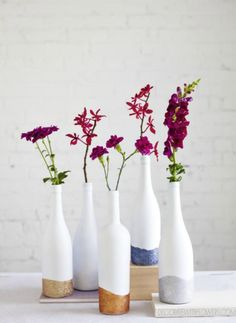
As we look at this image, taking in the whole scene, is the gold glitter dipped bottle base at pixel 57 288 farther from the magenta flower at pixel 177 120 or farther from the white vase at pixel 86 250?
the magenta flower at pixel 177 120

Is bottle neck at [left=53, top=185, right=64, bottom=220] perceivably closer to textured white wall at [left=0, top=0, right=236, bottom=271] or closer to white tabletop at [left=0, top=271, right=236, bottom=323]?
white tabletop at [left=0, top=271, right=236, bottom=323]

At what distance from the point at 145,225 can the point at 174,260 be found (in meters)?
0.17

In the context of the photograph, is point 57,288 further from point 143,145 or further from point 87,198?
point 143,145

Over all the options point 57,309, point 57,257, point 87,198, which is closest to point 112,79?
point 87,198

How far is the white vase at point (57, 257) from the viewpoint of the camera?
5.47 ft

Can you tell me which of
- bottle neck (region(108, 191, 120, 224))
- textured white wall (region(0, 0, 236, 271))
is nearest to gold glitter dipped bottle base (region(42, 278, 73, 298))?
bottle neck (region(108, 191, 120, 224))

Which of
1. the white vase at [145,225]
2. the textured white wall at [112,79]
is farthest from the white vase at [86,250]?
the textured white wall at [112,79]

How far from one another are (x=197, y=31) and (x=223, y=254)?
138cm

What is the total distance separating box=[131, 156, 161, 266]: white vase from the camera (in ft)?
5.44

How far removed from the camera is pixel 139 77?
3.40 meters

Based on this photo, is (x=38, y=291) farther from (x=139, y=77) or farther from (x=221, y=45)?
(x=221, y=45)

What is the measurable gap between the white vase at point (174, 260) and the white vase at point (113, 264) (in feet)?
0.33

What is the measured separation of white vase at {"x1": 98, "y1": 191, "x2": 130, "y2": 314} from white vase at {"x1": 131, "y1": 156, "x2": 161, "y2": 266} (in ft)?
0.43

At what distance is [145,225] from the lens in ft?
5.43
